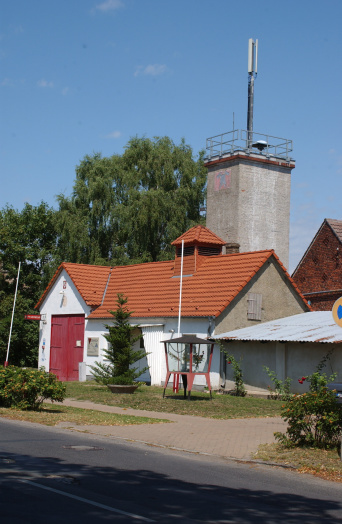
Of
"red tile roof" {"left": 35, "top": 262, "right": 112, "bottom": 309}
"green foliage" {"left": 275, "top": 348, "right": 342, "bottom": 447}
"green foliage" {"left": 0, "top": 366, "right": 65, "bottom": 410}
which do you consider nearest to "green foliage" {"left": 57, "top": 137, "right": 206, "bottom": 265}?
"red tile roof" {"left": 35, "top": 262, "right": 112, "bottom": 309}

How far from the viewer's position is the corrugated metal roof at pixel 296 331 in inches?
973

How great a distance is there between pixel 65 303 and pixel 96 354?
4.15 meters

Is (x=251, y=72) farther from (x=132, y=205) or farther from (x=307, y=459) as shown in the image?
(x=307, y=459)

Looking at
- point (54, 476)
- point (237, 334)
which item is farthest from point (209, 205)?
point (54, 476)

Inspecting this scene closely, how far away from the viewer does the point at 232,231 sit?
158 ft

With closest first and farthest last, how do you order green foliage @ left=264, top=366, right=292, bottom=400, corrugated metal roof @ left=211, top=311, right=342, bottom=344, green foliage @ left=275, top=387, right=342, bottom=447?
green foliage @ left=275, top=387, right=342, bottom=447 < green foliage @ left=264, top=366, right=292, bottom=400 < corrugated metal roof @ left=211, top=311, right=342, bottom=344

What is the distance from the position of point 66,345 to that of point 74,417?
18.4 meters

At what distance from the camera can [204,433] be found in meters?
15.6

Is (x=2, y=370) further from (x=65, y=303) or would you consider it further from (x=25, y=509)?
(x=65, y=303)

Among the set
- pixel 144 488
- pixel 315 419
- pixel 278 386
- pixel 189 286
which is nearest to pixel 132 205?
pixel 189 286

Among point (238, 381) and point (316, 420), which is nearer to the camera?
point (316, 420)

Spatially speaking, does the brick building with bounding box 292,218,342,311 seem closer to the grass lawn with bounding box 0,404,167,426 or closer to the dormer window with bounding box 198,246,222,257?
the dormer window with bounding box 198,246,222,257

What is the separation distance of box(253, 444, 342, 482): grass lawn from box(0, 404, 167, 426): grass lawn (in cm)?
461

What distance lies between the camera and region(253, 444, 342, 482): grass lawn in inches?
437
